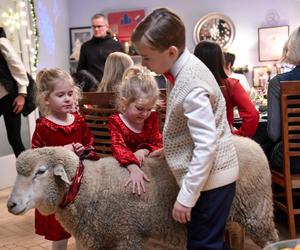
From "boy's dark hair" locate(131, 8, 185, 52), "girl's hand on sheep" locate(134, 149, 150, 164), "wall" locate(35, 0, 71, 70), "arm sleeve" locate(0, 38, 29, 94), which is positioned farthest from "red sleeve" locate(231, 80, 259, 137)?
"wall" locate(35, 0, 71, 70)

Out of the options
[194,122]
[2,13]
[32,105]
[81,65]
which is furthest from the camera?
[2,13]

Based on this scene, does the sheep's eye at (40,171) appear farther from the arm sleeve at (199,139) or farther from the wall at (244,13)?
the wall at (244,13)

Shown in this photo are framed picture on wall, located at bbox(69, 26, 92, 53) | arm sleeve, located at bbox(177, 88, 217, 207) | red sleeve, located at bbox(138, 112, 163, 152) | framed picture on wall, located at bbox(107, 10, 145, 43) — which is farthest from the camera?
framed picture on wall, located at bbox(69, 26, 92, 53)

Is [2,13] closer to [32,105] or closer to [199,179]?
[32,105]

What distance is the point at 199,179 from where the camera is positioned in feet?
4.32

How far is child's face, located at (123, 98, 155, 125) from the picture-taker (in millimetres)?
1688

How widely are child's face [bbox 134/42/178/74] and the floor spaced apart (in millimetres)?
1349

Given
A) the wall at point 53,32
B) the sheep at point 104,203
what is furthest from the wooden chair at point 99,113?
the wall at point 53,32

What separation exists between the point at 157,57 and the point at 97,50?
2551 millimetres

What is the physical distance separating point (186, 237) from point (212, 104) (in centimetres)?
52

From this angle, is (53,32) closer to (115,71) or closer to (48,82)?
(115,71)

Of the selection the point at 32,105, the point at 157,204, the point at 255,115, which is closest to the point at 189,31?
the point at 32,105

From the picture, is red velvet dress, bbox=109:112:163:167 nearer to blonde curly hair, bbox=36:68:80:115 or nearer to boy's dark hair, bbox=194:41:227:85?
blonde curly hair, bbox=36:68:80:115

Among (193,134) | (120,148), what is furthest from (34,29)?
(193,134)
